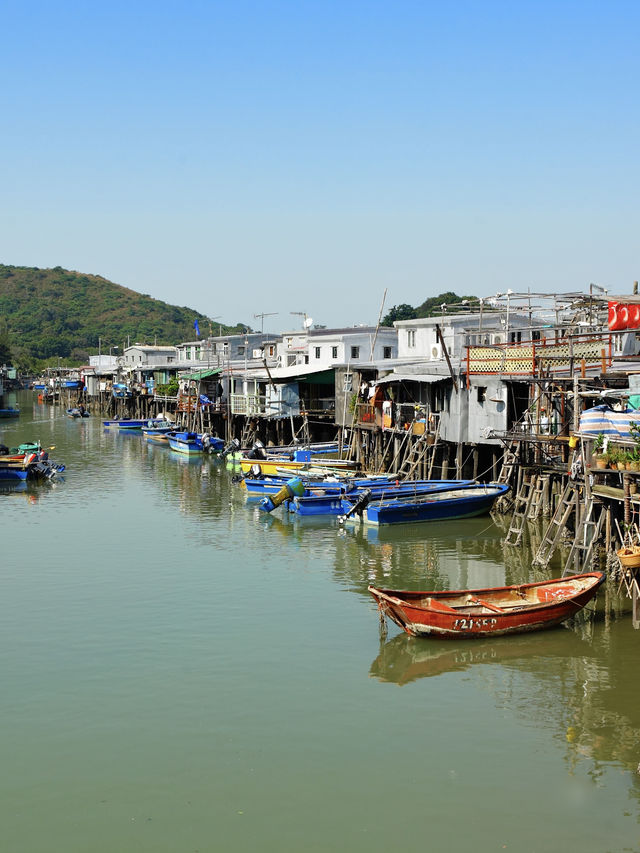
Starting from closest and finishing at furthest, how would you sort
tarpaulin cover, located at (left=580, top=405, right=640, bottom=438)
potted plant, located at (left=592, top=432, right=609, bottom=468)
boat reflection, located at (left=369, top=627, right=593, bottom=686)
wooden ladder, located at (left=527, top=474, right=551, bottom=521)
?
boat reflection, located at (left=369, top=627, right=593, bottom=686) → potted plant, located at (left=592, top=432, right=609, bottom=468) → tarpaulin cover, located at (left=580, top=405, right=640, bottom=438) → wooden ladder, located at (left=527, top=474, right=551, bottom=521)

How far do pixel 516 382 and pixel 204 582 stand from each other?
45.0ft

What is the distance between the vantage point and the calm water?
11.3 m

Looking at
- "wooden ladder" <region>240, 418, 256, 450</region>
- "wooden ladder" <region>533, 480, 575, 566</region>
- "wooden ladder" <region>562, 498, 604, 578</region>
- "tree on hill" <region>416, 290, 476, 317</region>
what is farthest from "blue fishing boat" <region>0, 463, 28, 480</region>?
"tree on hill" <region>416, 290, 476, 317</region>

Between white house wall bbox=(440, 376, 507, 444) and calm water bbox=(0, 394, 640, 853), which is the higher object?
white house wall bbox=(440, 376, 507, 444)

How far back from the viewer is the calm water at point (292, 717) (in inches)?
444

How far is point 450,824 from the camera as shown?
11211 mm

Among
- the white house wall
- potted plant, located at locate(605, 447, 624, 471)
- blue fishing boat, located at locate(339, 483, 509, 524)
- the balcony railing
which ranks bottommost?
blue fishing boat, located at locate(339, 483, 509, 524)

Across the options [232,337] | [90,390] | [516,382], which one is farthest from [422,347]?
[90,390]

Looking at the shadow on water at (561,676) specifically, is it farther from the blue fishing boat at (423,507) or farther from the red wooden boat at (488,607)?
the blue fishing boat at (423,507)

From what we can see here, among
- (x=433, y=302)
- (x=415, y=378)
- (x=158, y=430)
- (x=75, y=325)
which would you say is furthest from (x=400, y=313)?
(x=75, y=325)

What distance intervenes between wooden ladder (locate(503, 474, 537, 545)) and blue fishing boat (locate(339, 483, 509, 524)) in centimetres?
125

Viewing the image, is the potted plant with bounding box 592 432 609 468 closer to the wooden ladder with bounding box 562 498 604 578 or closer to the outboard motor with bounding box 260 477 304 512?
the wooden ladder with bounding box 562 498 604 578

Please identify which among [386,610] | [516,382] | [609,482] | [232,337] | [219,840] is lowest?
[219,840]

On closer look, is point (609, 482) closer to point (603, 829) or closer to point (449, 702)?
point (449, 702)
